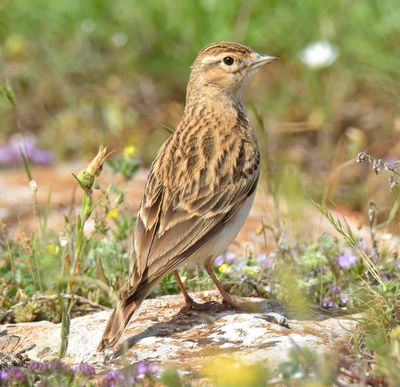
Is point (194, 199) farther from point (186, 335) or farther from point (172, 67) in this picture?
point (172, 67)

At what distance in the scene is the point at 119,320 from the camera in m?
4.66

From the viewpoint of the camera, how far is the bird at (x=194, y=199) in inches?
193

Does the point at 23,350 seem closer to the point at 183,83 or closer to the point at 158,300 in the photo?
the point at 158,300

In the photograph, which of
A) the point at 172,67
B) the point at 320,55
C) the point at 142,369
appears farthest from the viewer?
the point at 172,67

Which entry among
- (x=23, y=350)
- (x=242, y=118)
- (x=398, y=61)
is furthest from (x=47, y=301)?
(x=398, y=61)

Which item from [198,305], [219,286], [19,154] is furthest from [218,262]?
[19,154]

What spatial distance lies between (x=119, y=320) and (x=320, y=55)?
19.8 feet

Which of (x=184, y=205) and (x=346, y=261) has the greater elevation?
(x=184, y=205)

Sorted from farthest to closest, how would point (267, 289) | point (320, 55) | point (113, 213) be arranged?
point (320, 55) < point (113, 213) < point (267, 289)

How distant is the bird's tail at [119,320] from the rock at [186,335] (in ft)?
0.24

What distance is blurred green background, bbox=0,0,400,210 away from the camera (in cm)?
998

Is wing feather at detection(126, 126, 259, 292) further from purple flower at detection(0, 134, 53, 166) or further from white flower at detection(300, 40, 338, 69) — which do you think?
white flower at detection(300, 40, 338, 69)

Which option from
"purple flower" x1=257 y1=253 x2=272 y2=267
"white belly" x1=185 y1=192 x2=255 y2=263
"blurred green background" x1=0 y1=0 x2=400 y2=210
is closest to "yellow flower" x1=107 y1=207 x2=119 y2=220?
"white belly" x1=185 y1=192 x2=255 y2=263

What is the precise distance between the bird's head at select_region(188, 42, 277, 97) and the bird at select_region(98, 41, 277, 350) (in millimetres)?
114
